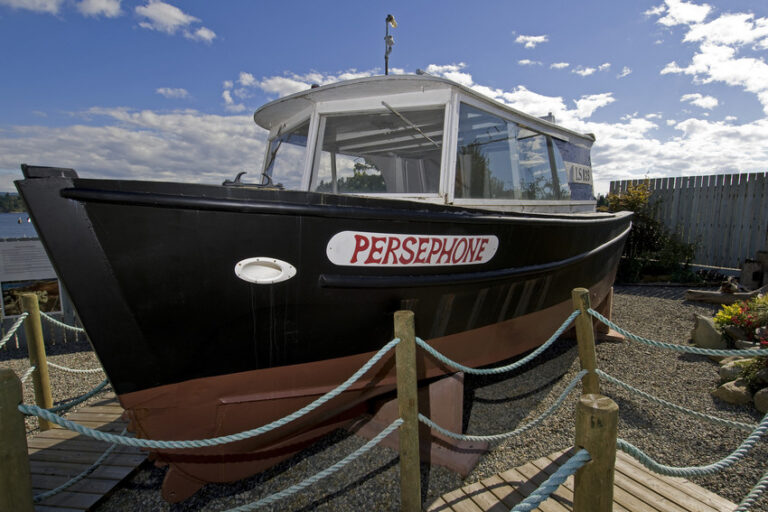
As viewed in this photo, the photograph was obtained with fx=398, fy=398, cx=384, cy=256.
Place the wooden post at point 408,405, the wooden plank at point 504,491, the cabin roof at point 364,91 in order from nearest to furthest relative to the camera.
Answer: the wooden post at point 408,405, the wooden plank at point 504,491, the cabin roof at point 364,91

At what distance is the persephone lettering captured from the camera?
231 centimetres

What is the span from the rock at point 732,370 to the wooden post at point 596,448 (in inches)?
148

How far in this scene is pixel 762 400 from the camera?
3.38 m

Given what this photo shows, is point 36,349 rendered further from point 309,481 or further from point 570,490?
point 570,490

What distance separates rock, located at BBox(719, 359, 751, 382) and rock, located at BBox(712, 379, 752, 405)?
17 centimetres

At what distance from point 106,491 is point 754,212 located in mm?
12020

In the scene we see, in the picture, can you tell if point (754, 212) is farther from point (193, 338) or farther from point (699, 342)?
point (193, 338)

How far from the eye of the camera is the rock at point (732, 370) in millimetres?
3879

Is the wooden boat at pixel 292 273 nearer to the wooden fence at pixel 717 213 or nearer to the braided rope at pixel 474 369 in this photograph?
the braided rope at pixel 474 369

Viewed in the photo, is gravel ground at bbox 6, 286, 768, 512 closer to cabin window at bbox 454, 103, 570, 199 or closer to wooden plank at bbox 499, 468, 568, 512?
wooden plank at bbox 499, 468, 568, 512

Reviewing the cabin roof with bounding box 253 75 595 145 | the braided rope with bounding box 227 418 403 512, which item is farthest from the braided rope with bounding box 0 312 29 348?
the cabin roof with bounding box 253 75 595 145

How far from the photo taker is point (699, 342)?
16.8ft

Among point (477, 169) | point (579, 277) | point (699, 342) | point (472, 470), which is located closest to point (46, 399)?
point (472, 470)

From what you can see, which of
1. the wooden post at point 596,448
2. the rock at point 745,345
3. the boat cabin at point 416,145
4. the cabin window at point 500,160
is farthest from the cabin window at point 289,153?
the rock at point 745,345
